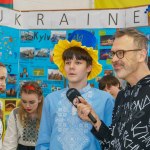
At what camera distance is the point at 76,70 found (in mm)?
2207

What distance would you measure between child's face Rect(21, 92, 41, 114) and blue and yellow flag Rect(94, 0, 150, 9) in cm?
169

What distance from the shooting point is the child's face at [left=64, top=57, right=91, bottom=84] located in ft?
7.23

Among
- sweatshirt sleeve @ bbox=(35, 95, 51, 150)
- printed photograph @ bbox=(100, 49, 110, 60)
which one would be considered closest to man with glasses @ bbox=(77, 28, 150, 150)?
sweatshirt sleeve @ bbox=(35, 95, 51, 150)

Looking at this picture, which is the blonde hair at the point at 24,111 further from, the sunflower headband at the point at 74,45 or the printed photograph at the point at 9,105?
the printed photograph at the point at 9,105

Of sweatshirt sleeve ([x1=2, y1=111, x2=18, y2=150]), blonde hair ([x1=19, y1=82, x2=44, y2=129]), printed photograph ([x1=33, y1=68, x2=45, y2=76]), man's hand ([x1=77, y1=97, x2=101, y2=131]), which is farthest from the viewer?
printed photograph ([x1=33, y1=68, x2=45, y2=76])

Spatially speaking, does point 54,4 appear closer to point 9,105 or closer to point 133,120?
point 9,105

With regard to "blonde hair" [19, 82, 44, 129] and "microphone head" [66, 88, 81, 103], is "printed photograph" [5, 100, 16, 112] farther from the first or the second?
"microphone head" [66, 88, 81, 103]

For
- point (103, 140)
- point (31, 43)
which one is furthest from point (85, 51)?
point (31, 43)

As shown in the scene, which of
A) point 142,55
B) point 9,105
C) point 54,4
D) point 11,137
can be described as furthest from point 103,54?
point 142,55

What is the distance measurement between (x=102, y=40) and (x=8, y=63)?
112 cm

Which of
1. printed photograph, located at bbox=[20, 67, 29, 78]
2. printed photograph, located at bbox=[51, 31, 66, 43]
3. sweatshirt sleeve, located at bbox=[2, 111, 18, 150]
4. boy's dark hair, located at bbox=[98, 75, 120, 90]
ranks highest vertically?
printed photograph, located at bbox=[51, 31, 66, 43]

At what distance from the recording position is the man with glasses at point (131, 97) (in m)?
1.50

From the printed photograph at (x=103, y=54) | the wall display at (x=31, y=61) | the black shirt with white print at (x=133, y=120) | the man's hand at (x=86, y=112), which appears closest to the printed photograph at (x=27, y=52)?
the wall display at (x=31, y=61)

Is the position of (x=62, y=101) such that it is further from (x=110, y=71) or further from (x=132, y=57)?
(x=110, y=71)
